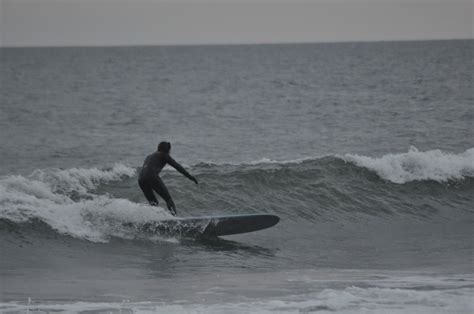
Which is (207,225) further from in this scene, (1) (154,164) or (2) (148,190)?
(1) (154,164)

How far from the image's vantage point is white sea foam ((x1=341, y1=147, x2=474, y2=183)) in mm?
18266

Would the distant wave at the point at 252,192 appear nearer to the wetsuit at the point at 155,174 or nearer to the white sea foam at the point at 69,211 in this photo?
the white sea foam at the point at 69,211

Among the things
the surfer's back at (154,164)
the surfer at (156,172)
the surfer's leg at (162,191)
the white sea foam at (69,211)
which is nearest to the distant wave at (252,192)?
the white sea foam at (69,211)

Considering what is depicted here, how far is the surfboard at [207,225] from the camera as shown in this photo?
506 inches

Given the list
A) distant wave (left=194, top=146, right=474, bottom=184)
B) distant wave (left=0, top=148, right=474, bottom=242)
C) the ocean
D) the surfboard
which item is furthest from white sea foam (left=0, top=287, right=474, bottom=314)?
distant wave (left=194, top=146, right=474, bottom=184)

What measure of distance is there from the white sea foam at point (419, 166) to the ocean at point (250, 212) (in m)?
0.05

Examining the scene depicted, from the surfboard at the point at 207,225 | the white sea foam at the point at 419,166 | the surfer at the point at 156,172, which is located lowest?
the surfboard at the point at 207,225

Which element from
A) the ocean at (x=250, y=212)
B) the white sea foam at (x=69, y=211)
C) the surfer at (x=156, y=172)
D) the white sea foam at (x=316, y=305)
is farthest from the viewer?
the white sea foam at (x=69, y=211)

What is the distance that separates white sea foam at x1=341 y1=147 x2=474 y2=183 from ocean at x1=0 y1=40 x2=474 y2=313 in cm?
5

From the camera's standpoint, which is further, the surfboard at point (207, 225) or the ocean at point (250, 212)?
the surfboard at point (207, 225)

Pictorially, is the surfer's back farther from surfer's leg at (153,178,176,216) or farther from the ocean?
the ocean

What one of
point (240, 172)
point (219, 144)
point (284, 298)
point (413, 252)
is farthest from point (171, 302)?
point (219, 144)

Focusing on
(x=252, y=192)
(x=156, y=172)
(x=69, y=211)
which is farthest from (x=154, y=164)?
(x=252, y=192)

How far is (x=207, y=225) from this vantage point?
42.4ft
